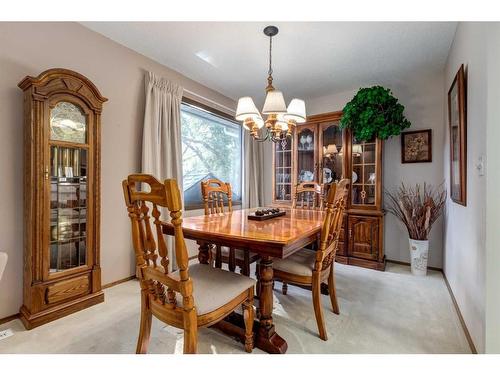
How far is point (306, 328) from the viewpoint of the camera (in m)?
1.77

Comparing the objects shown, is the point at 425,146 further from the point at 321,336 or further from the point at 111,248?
the point at 111,248

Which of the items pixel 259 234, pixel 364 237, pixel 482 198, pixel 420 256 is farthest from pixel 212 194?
pixel 420 256

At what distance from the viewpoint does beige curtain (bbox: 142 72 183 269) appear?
2648mm

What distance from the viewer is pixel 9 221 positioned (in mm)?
1849

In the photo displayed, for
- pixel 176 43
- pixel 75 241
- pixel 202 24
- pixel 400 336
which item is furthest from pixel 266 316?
pixel 176 43

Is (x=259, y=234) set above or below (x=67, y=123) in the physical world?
below

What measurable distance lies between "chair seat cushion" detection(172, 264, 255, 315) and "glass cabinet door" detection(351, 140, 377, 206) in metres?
2.35

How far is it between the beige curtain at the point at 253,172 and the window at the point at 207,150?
0.41 ft

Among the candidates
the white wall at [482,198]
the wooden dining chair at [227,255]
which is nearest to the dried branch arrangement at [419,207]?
the white wall at [482,198]

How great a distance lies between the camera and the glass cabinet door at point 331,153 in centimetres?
347

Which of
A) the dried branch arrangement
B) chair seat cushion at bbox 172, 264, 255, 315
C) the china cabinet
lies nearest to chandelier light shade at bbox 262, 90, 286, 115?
the china cabinet

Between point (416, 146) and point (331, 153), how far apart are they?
1042 millimetres

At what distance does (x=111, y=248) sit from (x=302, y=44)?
282 cm

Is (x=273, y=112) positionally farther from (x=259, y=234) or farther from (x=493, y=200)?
(x=493, y=200)
